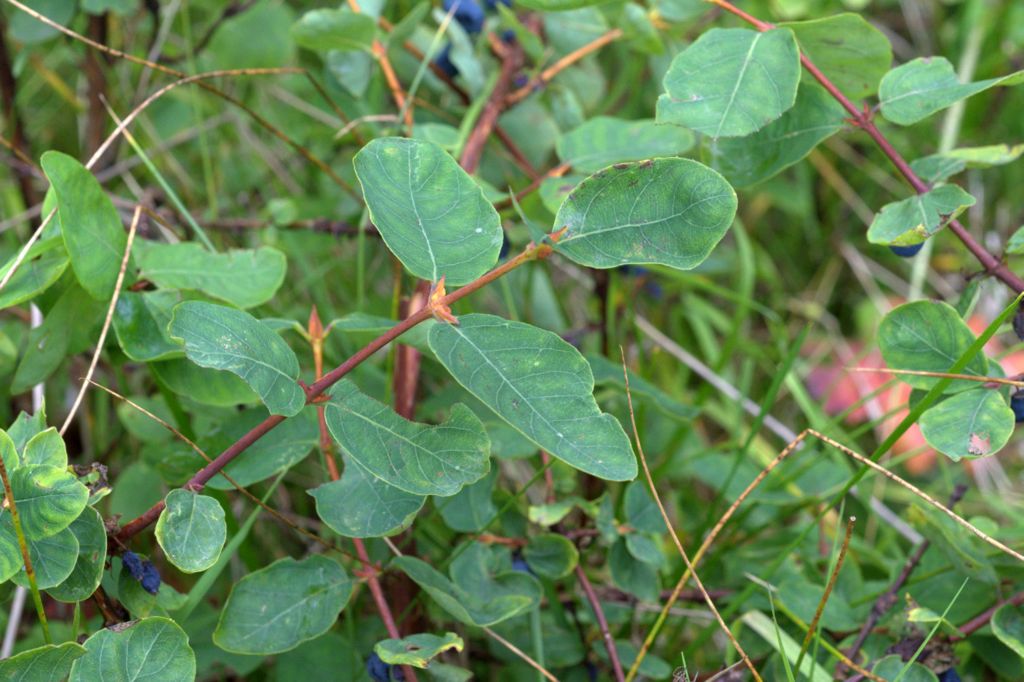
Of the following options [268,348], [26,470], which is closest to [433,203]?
[268,348]

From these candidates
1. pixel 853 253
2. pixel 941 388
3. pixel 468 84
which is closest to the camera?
pixel 941 388

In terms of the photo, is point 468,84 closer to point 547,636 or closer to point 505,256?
point 505,256

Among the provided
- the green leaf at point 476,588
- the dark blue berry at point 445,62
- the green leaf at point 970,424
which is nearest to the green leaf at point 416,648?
the green leaf at point 476,588

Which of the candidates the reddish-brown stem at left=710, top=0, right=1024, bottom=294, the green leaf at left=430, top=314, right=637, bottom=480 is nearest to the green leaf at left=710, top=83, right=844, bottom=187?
the reddish-brown stem at left=710, top=0, right=1024, bottom=294

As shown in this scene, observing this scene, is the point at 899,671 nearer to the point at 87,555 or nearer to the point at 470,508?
the point at 470,508

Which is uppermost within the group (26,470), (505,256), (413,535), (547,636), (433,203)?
(433,203)

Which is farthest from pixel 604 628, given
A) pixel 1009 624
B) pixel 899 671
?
Result: pixel 1009 624

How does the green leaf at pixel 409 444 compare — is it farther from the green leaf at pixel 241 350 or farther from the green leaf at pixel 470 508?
the green leaf at pixel 470 508
